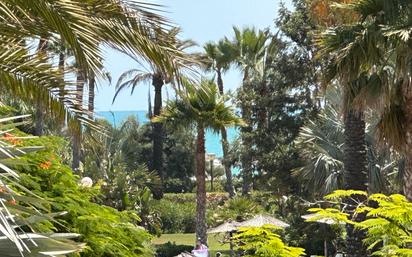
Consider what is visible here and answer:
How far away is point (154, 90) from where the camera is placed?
33.7 metres

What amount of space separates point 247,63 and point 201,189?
9820mm

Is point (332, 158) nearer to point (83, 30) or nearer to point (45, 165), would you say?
point (83, 30)

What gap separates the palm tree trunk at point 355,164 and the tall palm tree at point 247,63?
11698 millimetres

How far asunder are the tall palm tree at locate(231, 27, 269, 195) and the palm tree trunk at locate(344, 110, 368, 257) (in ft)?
38.4

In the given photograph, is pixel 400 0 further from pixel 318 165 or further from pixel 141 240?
pixel 318 165

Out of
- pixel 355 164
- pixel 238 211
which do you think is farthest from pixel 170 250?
pixel 355 164

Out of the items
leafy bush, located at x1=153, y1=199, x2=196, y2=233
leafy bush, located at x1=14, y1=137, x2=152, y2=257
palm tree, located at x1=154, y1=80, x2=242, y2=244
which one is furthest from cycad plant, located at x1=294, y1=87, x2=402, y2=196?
leafy bush, located at x1=14, y1=137, x2=152, y2=257

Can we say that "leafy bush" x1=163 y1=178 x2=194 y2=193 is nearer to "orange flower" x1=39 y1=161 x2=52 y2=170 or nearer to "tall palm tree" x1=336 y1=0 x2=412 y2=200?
"tall palm tree" x1=336 y1=0 x2=412 y2=200

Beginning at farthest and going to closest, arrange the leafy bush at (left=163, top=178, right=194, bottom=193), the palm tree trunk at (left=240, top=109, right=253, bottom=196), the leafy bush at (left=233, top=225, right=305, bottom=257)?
the leafy bush at (left=163, top=178, right=194, bottom=193), the palm tree trunk at (left=240, top=109, right=253, bottom=196), the leafy bush at (left=233, top=225, right=305, bottom=257)

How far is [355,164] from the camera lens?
13.5 m

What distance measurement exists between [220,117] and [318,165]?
332 cm

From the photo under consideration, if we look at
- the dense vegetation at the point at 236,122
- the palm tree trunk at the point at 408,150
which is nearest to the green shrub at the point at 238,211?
the dense vegetation at the point at 236,122

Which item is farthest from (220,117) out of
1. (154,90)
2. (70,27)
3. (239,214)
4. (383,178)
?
(70,27)

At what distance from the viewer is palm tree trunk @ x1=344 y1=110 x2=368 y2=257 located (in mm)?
13297
